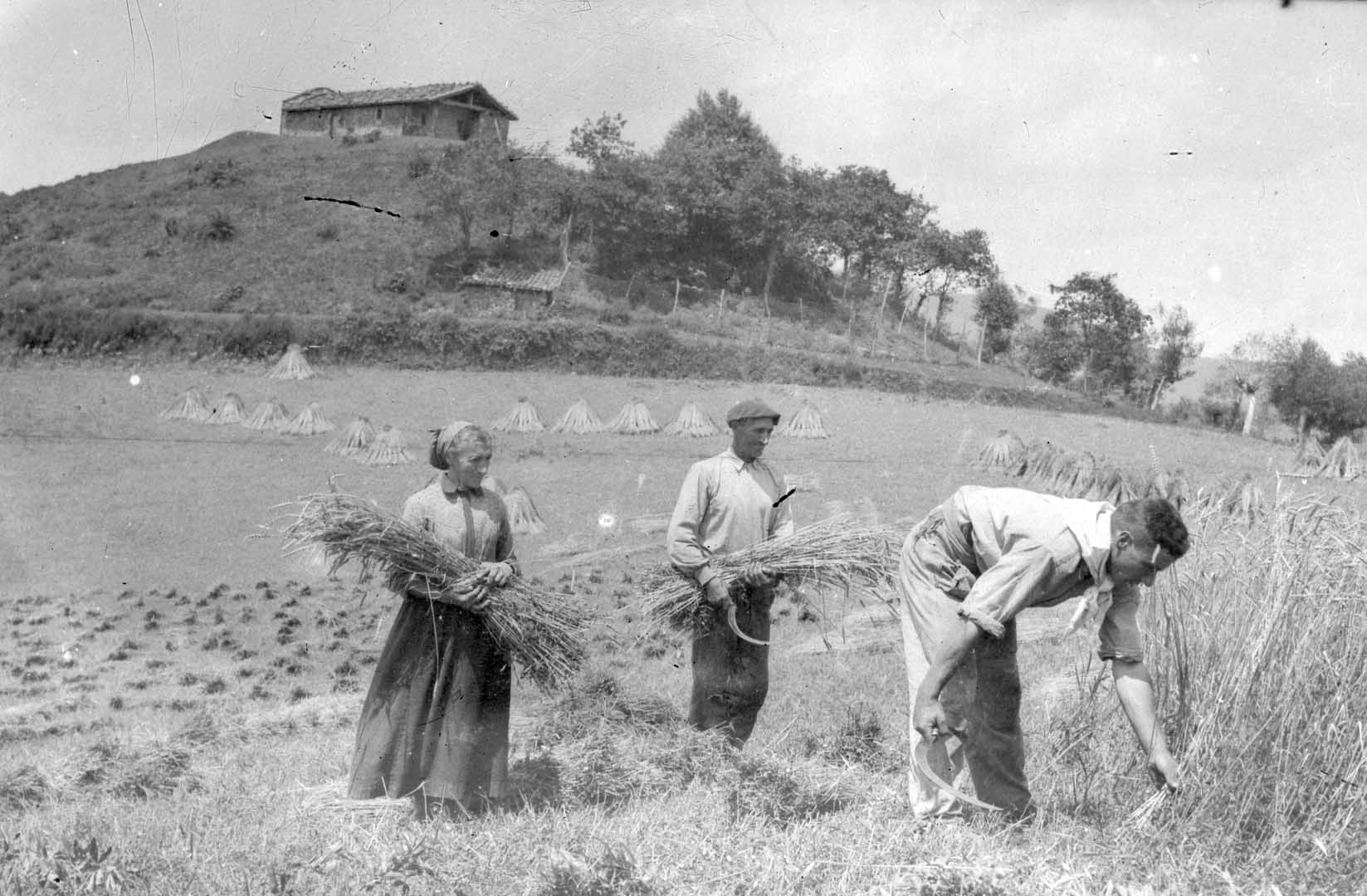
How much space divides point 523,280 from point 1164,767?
458 inches

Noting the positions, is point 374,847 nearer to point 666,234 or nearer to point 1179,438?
point 666,234

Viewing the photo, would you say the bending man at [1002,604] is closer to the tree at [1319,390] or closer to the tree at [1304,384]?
the tree at [1319,390]

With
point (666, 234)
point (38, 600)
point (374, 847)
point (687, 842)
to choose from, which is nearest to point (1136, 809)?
point (687, 842)

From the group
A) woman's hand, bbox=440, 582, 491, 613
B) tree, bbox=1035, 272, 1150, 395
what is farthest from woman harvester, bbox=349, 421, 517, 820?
tree, bbox=1035, 272, 1150, 395

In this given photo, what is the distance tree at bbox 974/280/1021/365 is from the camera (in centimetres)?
1739

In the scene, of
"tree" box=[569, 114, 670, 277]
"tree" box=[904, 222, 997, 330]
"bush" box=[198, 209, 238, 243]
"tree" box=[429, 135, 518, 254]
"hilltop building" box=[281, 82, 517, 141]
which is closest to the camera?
"tree" box=[569, 114, 670, 277]

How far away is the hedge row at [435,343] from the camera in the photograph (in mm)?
12547

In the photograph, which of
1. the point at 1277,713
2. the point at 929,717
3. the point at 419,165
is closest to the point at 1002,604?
the point at 929,717

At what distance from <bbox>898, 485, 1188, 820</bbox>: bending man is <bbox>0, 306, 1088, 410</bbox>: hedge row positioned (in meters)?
10.0

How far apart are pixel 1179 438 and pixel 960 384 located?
295 cm

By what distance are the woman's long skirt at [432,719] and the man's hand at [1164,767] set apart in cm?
241

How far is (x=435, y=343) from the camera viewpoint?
1312cm

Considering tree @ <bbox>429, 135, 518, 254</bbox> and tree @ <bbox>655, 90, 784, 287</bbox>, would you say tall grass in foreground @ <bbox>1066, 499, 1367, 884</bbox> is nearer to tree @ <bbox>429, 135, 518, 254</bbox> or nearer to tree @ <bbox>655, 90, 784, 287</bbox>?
tree @ <bbox>655, 90, 784, 287</bbox>

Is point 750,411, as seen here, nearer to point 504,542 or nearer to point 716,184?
point 504,542
